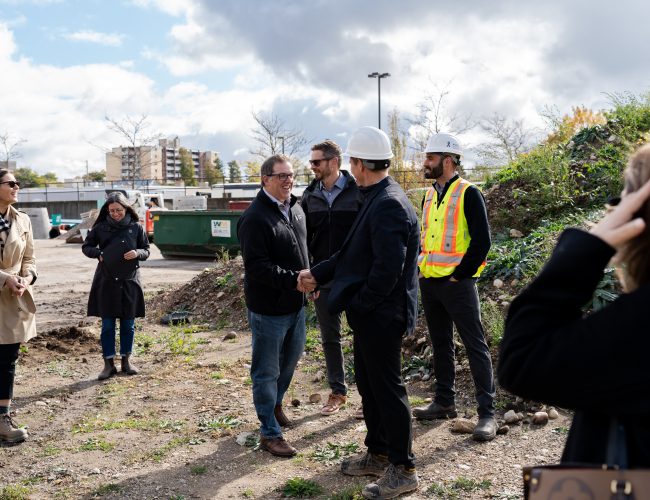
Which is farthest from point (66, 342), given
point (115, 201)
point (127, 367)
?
point (115, 201)

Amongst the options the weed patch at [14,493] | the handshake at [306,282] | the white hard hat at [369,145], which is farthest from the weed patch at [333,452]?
the white hard hat at [369,145]

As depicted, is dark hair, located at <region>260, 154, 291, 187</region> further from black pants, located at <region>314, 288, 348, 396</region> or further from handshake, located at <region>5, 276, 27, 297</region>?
handshake, located at <region>5, 276, 27, 297</region>

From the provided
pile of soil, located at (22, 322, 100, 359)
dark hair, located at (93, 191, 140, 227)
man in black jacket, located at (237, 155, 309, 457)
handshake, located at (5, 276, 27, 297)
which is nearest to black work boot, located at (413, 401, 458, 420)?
man in black jacket, located at (237, 155, 309, 457)

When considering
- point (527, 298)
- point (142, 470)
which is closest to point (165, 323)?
point (142, 470)

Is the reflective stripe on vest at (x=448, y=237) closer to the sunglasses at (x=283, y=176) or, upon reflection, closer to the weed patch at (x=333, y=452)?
the sunglasses at (x=283, y=176)

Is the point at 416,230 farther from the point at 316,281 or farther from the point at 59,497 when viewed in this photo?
the point at 59,497

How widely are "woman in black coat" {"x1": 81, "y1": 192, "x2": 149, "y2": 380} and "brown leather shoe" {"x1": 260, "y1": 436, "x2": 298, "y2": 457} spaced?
2.74 m

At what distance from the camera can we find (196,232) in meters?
18.2

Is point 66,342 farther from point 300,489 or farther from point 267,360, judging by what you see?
point 300,489

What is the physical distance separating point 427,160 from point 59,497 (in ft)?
11.3

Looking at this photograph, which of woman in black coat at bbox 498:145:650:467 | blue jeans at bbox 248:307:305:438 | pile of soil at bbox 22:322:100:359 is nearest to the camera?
woman in black coat at bbox 498:145:650:467

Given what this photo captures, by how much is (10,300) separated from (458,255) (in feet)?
11.2

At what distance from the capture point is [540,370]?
140cm

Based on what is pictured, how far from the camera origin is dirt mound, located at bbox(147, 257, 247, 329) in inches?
392
